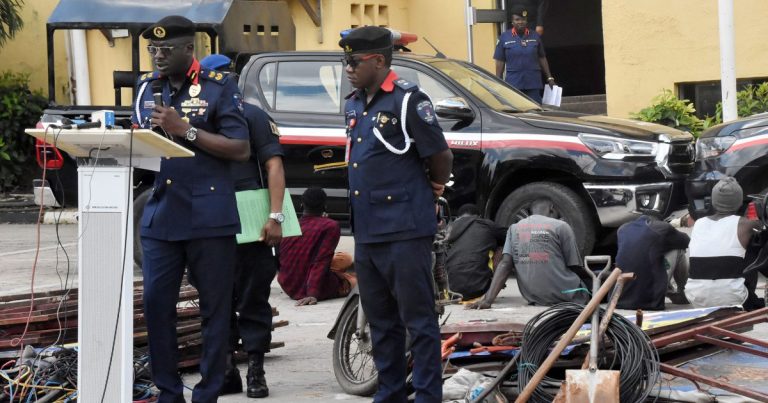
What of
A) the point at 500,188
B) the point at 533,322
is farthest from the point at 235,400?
the point at 500,188

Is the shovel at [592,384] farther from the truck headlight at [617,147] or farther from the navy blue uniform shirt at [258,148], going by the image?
the truck headlight at [617,147]

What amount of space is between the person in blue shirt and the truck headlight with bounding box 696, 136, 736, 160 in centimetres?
420

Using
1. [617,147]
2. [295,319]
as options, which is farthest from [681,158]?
[295,319]

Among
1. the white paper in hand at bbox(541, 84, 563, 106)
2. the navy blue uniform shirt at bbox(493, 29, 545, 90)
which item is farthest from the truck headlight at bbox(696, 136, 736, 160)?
the navy blue uniform shirt at bbox(493, 29, 545, 90)

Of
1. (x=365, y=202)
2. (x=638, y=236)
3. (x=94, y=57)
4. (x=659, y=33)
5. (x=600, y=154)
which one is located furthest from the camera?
(x=94, y=57)

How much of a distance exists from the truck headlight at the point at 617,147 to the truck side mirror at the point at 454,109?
3.14 feet

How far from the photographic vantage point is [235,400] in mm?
7281

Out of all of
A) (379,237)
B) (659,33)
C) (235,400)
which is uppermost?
(659,33)

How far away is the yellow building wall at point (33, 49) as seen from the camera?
20.3m

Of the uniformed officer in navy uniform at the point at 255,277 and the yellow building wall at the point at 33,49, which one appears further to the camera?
the yellow building wall at the point at 33,49

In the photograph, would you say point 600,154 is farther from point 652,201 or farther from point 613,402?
point 613,402

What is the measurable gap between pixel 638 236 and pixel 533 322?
3191 mm

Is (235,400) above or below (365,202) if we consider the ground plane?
below

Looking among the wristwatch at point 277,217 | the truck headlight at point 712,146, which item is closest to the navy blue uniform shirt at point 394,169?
the wristwatch at point 277,217
